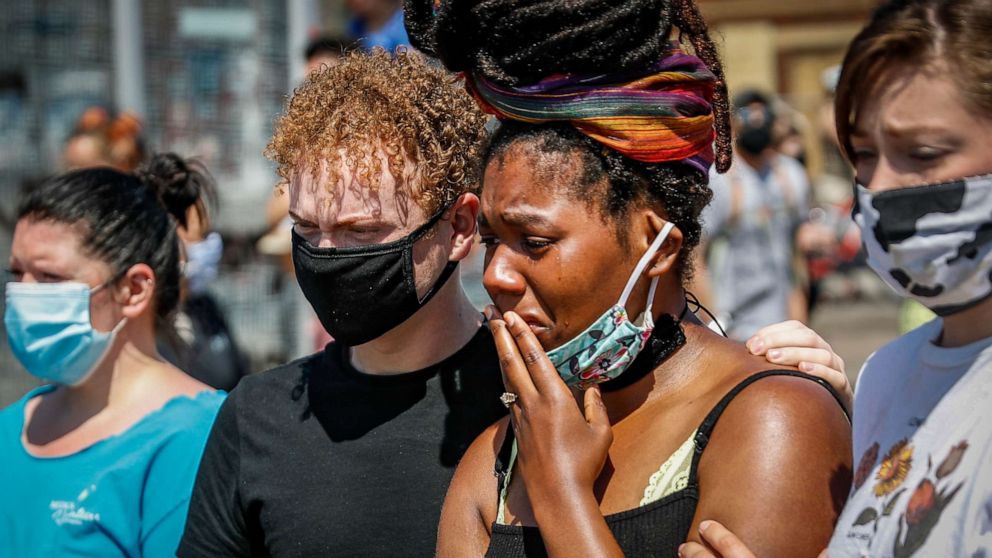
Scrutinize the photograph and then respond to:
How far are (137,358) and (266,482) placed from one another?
Result: 98 cm

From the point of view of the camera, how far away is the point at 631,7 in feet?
8.35

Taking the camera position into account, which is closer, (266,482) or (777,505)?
(777,505)

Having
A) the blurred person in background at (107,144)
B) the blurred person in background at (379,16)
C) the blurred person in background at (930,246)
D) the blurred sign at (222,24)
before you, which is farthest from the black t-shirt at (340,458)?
the blurred sign at (222,24)

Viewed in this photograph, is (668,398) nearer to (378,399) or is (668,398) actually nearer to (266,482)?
(378,399)

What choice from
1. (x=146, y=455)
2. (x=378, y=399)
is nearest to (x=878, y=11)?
(x=378, y=399)

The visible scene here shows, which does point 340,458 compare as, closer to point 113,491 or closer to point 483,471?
point 483,471

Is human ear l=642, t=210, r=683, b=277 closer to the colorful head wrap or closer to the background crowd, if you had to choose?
the colorful head wrap

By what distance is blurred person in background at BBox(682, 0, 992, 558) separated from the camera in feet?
6.30

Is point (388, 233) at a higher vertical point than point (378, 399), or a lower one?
higher

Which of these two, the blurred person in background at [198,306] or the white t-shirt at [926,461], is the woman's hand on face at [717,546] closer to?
the white t-shirt at [926,461]

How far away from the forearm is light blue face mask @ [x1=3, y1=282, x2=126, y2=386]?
1901mm

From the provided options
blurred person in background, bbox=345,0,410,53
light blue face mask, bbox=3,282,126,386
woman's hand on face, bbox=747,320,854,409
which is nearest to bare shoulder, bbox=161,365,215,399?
light blue face mask, bbox=3,282,126,386

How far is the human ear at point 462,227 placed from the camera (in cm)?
311

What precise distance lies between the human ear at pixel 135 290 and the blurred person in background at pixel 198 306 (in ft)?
0.68
